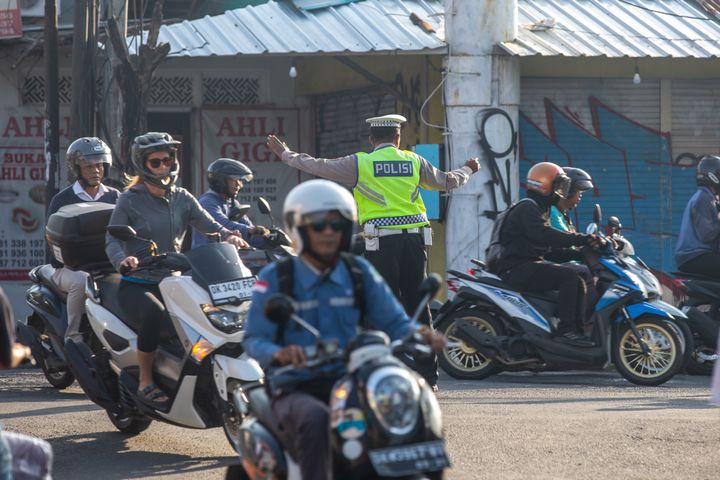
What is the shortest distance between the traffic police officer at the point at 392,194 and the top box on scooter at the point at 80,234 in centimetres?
158

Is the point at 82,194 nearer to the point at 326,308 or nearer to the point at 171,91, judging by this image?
the point at 326,308

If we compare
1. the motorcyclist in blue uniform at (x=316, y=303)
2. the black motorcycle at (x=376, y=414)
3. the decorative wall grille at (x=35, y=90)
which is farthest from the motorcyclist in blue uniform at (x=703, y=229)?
the decorative wall grille at (x=35, y=90)

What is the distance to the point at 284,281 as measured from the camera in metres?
5.39

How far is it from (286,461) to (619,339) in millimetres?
6955

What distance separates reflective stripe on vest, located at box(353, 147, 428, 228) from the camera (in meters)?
10.9

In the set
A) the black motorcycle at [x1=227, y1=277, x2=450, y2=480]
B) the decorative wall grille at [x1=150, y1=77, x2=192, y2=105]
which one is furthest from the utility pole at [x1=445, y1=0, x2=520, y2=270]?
the black motorcycle at [x1=227, y1=277, x2=450, y2=480]

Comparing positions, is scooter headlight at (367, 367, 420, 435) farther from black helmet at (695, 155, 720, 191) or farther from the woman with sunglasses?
black helmet at (695, 155, 720, 191)

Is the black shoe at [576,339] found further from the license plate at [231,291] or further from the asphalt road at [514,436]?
the license plate at [231,291]

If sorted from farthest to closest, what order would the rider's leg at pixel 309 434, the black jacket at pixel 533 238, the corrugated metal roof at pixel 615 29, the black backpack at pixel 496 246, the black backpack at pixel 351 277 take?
the corrugated metal roof at pixel 615 29
the black backpack at pixel 496 246
the black jacket at pixel 533 238
the black backpack at pixel 351 277
the rider's leg at pixel 309 434

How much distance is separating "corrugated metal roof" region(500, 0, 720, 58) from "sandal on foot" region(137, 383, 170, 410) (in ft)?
29.2

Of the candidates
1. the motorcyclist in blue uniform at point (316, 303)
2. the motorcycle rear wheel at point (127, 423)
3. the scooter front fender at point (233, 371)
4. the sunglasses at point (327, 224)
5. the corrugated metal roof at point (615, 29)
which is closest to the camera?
the motorcyclist in blue uniform at point (316, 303)

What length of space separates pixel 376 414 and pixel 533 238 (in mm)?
7251

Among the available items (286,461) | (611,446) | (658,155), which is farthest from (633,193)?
(286,461)

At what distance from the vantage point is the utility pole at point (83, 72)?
15.2 m
